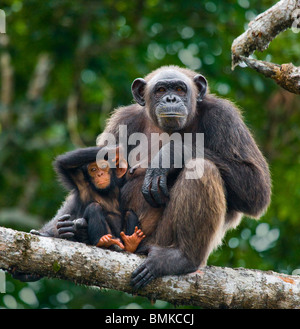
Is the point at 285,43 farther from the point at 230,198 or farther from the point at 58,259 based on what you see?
the point at 58,259

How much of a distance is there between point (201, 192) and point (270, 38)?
205cm

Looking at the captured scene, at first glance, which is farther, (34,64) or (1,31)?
(34,64)

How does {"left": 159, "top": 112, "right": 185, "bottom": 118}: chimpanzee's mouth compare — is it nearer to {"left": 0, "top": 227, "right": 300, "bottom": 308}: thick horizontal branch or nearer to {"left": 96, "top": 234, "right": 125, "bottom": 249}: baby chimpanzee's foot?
{"left": 96, "top": 234, "right": 125, "bottom": 249}: baby chimpanzee's foot

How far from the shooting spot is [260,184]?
713 cm

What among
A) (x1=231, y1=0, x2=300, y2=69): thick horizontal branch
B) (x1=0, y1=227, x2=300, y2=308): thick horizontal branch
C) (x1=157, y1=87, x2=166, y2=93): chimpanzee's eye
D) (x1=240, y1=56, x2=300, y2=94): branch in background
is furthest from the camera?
(x1=157, y1=87, x2=166, y2=93): chimpanzee's eye

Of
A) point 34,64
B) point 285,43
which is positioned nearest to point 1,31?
point 34,64

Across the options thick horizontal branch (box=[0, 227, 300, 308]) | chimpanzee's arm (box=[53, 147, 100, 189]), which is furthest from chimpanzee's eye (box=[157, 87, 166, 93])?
thick horizontal branch (box=[0, 227, 300, 308])

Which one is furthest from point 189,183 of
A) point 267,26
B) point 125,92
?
point 125,92

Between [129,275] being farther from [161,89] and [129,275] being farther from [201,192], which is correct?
[161,89]

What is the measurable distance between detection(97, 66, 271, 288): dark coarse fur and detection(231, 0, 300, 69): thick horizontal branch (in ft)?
3.53

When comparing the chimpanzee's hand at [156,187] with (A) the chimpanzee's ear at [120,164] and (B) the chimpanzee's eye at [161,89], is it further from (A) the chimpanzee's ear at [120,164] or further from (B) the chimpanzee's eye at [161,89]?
(B) the chimpanzee's eye at [161,89]

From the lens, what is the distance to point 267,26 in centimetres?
644

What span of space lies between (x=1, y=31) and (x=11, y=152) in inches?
123

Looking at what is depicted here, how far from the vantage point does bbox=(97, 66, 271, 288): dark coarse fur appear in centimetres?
662
